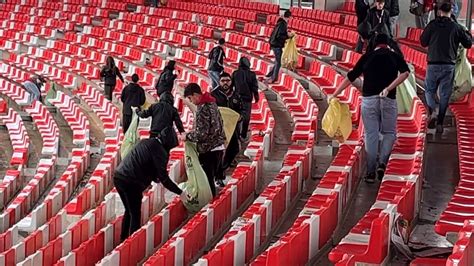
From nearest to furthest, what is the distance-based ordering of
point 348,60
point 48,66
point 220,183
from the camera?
point 220,183 → point 348,60 → point 48,66

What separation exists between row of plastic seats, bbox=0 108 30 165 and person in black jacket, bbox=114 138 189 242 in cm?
633

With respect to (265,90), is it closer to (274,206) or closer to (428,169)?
(428,169)

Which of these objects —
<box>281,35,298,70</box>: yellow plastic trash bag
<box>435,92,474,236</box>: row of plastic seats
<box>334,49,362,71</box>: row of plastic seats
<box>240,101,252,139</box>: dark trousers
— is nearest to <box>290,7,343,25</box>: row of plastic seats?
<box>334,49,362,71</box>: row of plastic seats

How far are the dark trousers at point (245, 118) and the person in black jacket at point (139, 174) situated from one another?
370 cm

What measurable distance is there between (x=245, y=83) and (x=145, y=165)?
12.8ft

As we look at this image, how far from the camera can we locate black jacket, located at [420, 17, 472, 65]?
10258mm

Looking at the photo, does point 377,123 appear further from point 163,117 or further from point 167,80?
point 167,80

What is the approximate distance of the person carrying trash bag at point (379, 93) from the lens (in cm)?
850

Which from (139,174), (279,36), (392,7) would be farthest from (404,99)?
(392,7)

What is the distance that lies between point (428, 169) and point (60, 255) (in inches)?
134

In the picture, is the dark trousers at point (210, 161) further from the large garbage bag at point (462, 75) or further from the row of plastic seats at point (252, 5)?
the row of plastic seats at point (252, 5)

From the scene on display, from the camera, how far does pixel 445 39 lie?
10.2 m

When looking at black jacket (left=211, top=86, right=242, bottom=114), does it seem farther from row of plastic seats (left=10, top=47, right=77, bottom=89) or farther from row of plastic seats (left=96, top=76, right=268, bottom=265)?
row of plastic seats (left=10, top=47, right=77, bottom=89)

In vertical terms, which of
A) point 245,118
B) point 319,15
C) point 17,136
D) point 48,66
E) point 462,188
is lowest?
point 17,136
